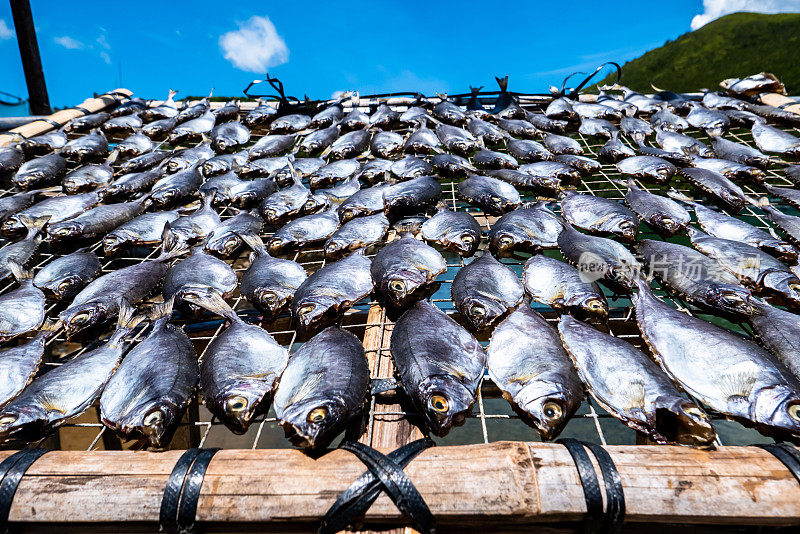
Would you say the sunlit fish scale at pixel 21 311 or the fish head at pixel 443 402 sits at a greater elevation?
the sunlit fish scale at pixel 21 311

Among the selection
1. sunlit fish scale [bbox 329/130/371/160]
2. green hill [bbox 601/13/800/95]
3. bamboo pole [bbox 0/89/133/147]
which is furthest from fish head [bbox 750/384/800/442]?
green hill [bbox 601/13/800/95]

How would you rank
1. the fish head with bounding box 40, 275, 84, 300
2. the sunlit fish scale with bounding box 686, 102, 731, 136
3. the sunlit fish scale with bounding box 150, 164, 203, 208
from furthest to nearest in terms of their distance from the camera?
the sunlit fish scale with bounding box 686, 102, 731, 136 < the sunlit fish scale with bounding box 150, 164, 203, 208 < the fish head with bounding box 40, 275, 84, 300

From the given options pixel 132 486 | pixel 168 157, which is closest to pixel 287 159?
pixel 168 157

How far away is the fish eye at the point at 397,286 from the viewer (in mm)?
3191

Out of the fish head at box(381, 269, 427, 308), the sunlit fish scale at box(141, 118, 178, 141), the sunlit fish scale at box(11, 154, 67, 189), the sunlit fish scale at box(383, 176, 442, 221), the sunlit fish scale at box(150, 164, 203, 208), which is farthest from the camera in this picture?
the sunlit fish scale at box(141, 118, 178, 141)

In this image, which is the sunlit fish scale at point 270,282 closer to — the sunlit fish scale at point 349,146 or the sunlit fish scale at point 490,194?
the sunlit fish scale at point 490,194

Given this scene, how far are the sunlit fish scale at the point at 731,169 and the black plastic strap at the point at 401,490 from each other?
5.81m

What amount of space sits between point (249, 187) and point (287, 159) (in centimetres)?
112

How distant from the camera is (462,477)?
6.21ft

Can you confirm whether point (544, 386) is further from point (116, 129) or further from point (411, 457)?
point (116, 129)

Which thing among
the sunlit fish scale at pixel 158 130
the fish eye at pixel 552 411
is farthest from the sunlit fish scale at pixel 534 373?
the sunlit fish scale at pixel 158 130

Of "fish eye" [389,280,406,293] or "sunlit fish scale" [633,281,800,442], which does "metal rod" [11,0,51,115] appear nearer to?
"fish eye" [389,280,406,293]

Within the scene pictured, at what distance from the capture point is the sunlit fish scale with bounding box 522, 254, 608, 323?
3068mm

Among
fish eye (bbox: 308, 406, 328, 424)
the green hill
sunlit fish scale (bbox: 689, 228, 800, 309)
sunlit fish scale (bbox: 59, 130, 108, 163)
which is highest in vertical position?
the green hill
